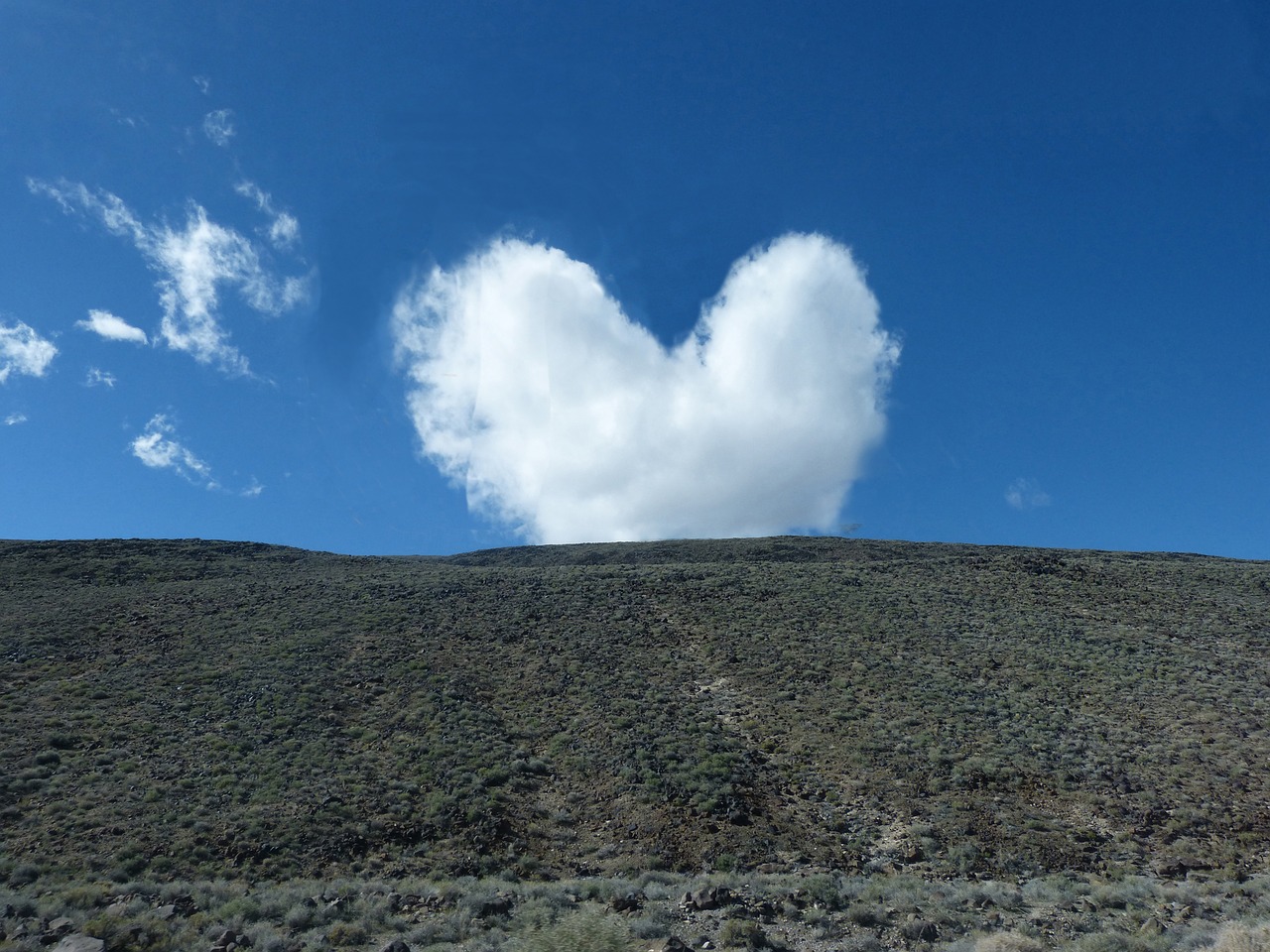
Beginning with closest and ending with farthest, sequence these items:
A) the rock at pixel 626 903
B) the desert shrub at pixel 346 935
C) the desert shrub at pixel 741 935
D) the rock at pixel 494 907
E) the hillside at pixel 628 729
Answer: the desert shrub at pixel 741 935, the desert shrub at pixel 346 935, the rock at pixel 494 907, the rock at pixel 626 903, the hillside at pixel 628 729

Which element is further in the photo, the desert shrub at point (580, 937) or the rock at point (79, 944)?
the desert shrub at point (580, 937)

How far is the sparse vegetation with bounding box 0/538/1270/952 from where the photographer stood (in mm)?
12828

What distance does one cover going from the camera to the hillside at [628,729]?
54.6 ft

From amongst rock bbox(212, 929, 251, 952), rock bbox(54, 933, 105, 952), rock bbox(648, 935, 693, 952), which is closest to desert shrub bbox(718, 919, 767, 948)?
rock bbox(648, 935, 693, 952)

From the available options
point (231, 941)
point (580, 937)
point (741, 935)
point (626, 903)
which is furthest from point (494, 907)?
point (741, 935)

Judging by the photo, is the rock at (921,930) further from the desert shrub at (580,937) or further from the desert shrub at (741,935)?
the desert shrub at (580,937)

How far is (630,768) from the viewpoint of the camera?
21.1 meters

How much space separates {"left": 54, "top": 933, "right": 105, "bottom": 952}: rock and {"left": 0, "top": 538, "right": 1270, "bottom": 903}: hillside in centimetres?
430

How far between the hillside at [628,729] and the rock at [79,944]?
14.1 ft

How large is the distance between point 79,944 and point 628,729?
51.1 feet

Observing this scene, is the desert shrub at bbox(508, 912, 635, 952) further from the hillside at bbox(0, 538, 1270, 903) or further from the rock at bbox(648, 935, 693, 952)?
the hillside at bbox(0, 538, 1270, 903)

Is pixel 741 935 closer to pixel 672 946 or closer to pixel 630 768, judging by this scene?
pixel 672 946

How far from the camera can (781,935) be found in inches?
468

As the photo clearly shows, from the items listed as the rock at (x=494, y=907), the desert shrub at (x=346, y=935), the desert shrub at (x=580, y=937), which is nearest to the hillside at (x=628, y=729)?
the rock at (x=494, y=907)
